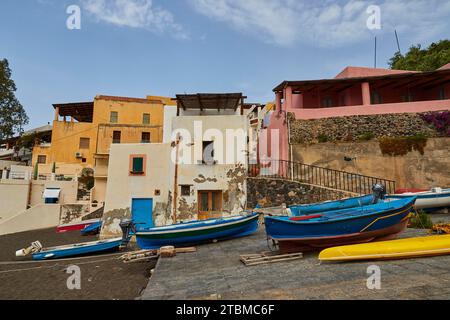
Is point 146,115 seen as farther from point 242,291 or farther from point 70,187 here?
point 242,291

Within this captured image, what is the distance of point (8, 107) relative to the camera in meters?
35.4

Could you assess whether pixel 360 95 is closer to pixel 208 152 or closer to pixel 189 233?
pixel 208 152

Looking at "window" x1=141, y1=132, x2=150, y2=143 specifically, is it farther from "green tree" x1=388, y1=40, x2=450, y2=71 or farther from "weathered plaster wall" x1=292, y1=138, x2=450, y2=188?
"green tree" x1=388, y1=40, x2=450, y2=71

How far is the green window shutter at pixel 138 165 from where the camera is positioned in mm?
17422

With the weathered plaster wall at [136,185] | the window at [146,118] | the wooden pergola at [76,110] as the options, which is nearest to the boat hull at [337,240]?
the weathered plaster wall at [136,185]

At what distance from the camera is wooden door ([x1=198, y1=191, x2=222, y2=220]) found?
16.0m

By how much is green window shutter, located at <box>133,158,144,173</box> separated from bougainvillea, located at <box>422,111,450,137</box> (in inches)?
720

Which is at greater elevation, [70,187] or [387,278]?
[70,187]

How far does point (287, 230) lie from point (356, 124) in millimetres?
13707

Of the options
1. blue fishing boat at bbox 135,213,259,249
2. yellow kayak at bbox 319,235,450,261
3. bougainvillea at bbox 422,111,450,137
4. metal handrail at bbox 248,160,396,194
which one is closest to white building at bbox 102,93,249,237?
metal handrail at bbox 248,160,396,194

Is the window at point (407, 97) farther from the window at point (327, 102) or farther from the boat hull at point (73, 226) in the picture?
the boat hull at point (73, 226)

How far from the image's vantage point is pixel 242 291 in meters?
5.21

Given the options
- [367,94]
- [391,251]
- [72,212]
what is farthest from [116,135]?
[391,251]

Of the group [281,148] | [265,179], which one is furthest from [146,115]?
[265,179]
